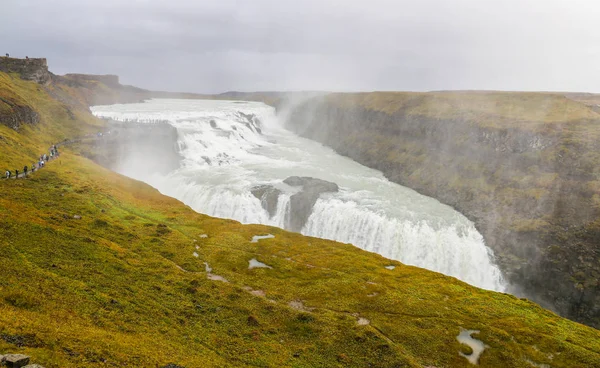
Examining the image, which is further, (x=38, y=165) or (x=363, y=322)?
(x=38, y=165)

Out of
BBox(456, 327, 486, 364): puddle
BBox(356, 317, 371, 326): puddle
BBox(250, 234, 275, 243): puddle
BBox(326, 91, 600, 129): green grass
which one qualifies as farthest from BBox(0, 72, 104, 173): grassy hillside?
BBox(326, 91, 600, 129): green grass

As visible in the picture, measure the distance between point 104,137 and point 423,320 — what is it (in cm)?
8751

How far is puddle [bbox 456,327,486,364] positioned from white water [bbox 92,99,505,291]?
95.2ft

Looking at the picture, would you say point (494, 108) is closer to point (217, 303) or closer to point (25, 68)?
point (217, 303)

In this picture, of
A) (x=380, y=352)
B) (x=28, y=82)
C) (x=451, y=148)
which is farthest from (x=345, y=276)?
(x=28, y=82)

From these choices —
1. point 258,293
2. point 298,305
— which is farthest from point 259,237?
point 298,305

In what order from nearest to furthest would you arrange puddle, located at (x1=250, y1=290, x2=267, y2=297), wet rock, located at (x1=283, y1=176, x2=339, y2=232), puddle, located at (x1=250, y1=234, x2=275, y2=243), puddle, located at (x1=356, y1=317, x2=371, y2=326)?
1. puddle, located at (x1=356, y1=317, x2=371, y2=326)
2. puddle, located at (x1=250, y1=290, x2=267, y2=297)
3. puddle, located at (x1=250, y1=234, x2=275, y2=243)
4. wet rock, located at (x1=283, y1=176, x2=339, y2=232)

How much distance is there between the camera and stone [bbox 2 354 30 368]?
44.4 feet

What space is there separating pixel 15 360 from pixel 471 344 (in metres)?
30.0

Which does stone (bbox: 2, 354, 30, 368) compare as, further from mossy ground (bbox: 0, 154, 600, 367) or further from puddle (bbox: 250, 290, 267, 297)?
puddle (bbox: 250, 290, 267, 297)

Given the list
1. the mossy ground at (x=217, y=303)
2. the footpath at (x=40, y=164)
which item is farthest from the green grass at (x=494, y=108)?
the footpath at (x=40, y=164)

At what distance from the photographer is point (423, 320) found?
31.8 metres

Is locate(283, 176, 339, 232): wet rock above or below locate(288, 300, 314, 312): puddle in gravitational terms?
above

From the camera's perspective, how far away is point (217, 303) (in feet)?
97.6
